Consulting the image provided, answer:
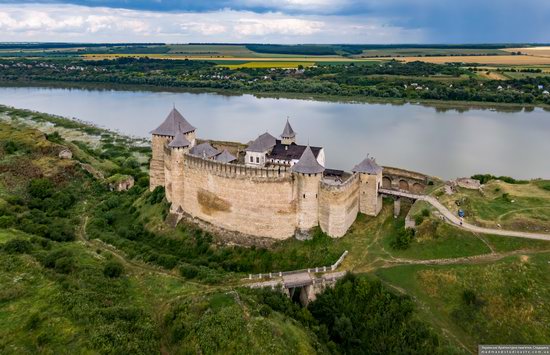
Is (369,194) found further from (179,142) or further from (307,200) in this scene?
(179,142)

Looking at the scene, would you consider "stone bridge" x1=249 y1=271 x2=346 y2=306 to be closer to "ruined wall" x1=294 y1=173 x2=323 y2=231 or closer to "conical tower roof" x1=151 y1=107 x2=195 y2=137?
"ruined wall" x1=294 y1=173 x2=323 y2=231

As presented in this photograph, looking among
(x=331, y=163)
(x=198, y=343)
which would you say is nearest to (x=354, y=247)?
(x=198, y=343)

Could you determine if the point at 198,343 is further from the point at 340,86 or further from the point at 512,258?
the point at 340,86

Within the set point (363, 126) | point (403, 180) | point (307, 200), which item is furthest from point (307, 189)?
point (363, 126)

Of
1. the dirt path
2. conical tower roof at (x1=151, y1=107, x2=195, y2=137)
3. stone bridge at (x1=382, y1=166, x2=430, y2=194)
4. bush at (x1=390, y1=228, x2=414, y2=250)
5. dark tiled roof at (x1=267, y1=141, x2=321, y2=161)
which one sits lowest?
bush at (x1=390, y1=228, x2=414, y2=250)

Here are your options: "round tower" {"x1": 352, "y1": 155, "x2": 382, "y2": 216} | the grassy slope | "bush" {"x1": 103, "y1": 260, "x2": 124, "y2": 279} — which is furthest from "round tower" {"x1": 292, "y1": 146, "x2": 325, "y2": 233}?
"bush" {"x1": 103, "y1": 260, "x2": 124, "y2": 279}

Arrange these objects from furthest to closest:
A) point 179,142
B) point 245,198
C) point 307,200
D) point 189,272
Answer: point 179,142 → point 245,198 → point 307,200 → point 189,272
